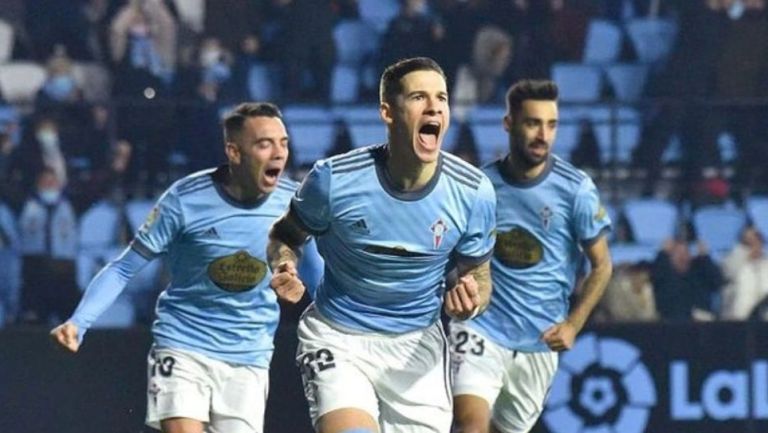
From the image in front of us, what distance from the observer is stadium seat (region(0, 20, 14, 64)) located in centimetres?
1422

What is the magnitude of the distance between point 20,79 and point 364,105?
263 cm

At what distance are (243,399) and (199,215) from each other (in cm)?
86

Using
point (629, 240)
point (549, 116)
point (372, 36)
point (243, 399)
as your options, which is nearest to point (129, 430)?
point (243, 399)

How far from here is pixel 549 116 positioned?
30.5 ft

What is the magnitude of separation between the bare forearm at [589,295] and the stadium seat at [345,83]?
5012 millimetres

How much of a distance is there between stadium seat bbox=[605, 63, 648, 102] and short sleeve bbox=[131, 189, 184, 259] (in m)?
6.35

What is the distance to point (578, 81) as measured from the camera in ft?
47.0

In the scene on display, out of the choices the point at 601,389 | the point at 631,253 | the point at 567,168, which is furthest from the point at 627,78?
the point at 567,168

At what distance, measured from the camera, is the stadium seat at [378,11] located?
46.7ft

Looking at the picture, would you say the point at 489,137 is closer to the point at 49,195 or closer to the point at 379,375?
the point at 49,195

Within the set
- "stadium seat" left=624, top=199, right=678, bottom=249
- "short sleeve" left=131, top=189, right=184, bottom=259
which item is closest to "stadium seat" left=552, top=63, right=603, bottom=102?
"stadium seat" left=624, top=199, right=678, bottom=249

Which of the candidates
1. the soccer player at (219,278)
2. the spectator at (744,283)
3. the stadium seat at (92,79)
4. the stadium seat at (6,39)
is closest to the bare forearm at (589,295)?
the soccer player at (219,278)

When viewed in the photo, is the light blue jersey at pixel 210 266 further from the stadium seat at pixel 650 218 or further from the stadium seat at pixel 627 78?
the stadium seat at pixel 627 78

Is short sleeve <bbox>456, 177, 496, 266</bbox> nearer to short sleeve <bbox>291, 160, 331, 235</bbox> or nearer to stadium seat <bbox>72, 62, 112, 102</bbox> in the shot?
short sleeve <bbox>291, 160, 331, 235</bbox>
